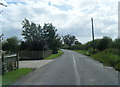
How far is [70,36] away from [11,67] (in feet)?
583

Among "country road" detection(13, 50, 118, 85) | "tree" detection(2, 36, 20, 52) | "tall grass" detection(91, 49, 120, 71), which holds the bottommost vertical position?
"country road" detection(13, 50, 118, 85)

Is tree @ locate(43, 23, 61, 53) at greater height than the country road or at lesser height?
greater


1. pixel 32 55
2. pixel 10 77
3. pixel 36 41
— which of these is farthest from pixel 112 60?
pixel 36 41

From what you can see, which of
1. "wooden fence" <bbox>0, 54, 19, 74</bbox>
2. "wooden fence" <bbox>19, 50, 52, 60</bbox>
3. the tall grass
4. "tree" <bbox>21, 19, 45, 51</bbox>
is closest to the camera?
"wooden fence" <bbox>0, 54, 19, 74</bbox>

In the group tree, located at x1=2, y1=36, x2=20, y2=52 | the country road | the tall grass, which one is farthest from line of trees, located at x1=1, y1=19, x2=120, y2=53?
the country road

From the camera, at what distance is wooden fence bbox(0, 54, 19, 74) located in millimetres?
16408

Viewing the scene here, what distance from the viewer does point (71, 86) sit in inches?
409

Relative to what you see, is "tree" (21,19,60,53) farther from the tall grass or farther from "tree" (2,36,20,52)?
the tall grass

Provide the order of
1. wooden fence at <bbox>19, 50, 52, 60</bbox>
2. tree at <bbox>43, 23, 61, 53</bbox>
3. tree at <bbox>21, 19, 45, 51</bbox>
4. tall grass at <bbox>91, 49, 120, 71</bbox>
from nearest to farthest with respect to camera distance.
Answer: tall grass at <bbox>91, 49, 120, 71</bbox> → wooden fence at <bbox>19, 50, 52, 60</bbox> → tree at <bbox>21, 19, 45, 51</bbox> → tree at <bbox>43, 23, 61, 53</bbox>

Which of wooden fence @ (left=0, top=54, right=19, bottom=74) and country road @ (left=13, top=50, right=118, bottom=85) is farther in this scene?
wooden fence @ (left=0, top=54, right=19, bottom=74)

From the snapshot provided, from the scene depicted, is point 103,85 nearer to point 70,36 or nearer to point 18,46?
point 18,46

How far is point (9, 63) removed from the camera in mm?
18609

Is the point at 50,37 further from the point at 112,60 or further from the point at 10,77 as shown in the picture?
the point at 10,77

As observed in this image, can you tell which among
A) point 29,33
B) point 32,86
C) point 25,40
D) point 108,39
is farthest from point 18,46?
point 32,86
